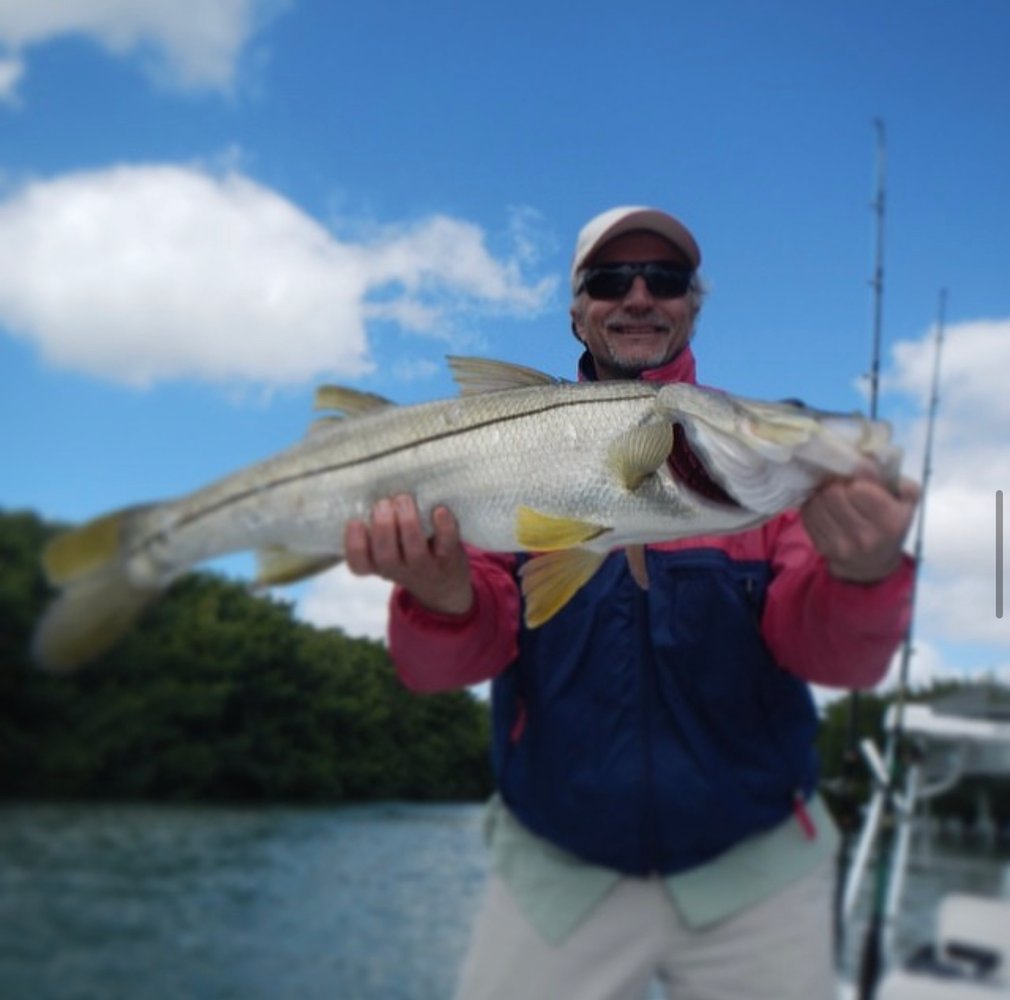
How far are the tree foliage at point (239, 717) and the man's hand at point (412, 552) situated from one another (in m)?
2.10

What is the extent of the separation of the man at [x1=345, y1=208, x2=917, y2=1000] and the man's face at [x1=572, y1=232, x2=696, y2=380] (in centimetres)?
60

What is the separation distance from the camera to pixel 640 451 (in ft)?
6.13

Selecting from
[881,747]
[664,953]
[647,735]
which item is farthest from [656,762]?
[881,747]

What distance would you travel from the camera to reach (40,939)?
7.00 m

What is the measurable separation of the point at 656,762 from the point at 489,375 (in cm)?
101

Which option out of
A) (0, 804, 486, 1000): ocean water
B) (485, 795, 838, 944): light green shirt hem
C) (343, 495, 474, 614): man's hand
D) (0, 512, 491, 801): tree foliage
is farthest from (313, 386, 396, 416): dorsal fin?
(0, 804, 486, 1000): ocean water

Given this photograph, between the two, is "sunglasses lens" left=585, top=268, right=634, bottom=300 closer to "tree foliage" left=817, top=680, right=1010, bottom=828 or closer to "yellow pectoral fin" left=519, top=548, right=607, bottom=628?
"yellow pectoral fin" left=519, top=548, right=607, bottom=628

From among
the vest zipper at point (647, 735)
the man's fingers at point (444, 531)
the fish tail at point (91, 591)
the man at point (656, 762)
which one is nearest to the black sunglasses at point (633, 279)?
the man at point (656, 762)

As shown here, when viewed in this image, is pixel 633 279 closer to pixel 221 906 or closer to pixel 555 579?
pixel 555 579

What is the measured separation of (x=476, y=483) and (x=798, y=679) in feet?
3.34

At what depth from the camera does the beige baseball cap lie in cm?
274

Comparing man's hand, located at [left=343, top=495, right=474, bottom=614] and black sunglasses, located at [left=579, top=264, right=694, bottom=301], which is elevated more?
black sunglasses, located at [left=579, top=264, right=694, bottom=301]

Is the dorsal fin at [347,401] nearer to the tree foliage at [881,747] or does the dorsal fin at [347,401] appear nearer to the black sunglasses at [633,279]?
the black sunglasses at [633,279]

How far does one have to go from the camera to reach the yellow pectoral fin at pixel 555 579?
1.98m
